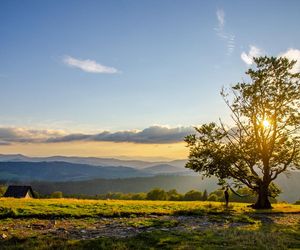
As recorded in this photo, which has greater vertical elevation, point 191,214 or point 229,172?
point 229,172

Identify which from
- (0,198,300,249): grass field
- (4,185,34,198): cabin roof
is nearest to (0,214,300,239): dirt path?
(0,198,300,249): grass field

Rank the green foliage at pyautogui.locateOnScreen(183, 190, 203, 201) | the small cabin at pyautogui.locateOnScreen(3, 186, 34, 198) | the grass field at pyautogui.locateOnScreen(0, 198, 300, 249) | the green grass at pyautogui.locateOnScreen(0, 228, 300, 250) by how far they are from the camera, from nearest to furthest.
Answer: the green grass at pyautogui.locateOnScreen(0, 228, 300, 250) < the grass field at pyautogui.locateOnScreen(0, 198, 300, 249) < the small cabin at pyautogui.locateOnScreen(3, 186, 34, 198) < the green foliage at pyautogui.locateOnScreen(183, 190, 203, 201)

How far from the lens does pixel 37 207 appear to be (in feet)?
105

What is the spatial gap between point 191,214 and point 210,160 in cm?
1466

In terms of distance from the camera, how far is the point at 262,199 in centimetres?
4731

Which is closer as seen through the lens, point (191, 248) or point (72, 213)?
point (191, 248)

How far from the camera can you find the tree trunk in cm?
4697

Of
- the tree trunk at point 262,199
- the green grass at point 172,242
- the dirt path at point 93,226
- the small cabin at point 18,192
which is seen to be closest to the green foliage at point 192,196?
the small cabin at point 18,192

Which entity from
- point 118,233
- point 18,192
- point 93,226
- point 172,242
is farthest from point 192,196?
point 172,242

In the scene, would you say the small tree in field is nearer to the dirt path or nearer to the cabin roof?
the dirt path

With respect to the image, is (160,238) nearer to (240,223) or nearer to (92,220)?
(92,220)

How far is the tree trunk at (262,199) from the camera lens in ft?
154

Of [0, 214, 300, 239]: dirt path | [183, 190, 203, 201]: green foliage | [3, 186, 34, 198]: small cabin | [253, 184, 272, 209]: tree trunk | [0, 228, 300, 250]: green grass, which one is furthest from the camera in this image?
[183, 190, 203, 201]: green foliage

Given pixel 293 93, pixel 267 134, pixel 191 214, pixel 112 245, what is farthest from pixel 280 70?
pixel 112 245
